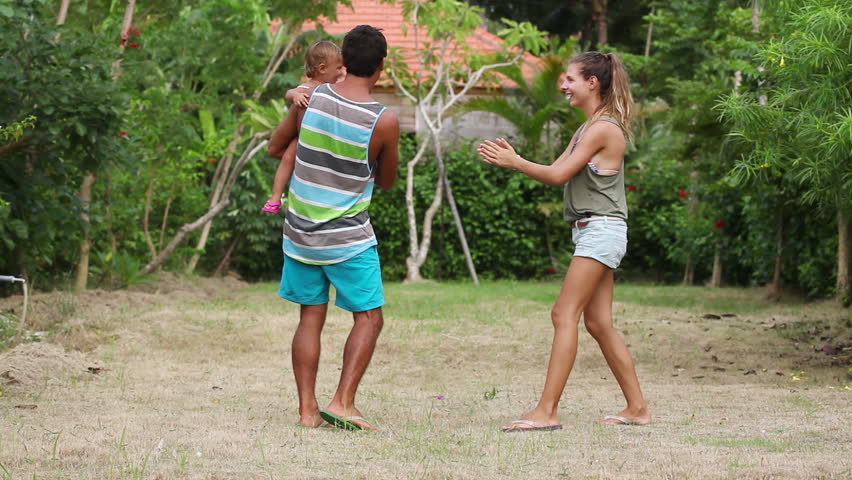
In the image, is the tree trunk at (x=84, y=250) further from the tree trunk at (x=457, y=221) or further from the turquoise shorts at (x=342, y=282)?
the tree trunk at (x=457, y=221)

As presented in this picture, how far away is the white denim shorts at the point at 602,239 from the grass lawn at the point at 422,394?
84 cm

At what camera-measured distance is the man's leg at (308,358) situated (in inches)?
198

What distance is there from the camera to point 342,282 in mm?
4953

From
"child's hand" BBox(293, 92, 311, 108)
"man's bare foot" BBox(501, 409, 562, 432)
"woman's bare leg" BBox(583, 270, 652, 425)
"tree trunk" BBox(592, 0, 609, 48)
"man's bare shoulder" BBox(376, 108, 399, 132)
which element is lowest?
"man's bare foot" BBox(501, 409, 562, 432)

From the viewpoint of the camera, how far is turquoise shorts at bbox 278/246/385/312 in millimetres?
4941

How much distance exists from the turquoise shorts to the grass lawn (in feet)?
2.05

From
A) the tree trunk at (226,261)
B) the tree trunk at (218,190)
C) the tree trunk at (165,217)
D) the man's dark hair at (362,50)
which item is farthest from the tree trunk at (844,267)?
the tree trunk at (226,261)

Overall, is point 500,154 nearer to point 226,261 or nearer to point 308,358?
point 308,358

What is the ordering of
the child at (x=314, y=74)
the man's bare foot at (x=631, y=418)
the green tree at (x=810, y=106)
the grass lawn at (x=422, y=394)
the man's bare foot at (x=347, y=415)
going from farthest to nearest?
the green tree at (x=810, y=106) → the child at (x=314, y=74) → the man's bare foot at (x=631, y=418) → the man's bare foot at (x=347, y=415) → the grass lawn at (x=422, y=394)

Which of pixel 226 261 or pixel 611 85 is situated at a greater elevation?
pixel 611 85

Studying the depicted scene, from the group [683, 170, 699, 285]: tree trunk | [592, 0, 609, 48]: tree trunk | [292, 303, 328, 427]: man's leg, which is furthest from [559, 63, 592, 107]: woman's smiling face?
[592, 0, 609, 48]: tree trunk

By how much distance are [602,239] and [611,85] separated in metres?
0.81

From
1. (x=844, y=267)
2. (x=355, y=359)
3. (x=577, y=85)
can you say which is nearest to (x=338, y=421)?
(x=355, y=359)

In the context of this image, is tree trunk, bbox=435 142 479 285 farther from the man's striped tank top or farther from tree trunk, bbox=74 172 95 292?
the man's striped tank top
